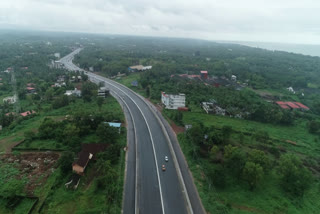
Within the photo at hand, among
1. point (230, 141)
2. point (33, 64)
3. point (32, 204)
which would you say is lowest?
point (32, 204)

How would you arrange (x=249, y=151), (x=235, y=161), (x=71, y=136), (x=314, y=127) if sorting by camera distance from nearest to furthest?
1. (x=235, y=161)
2. (x=71, y=136)
3. (x=249, y=151)
4. (x=314, y=127)

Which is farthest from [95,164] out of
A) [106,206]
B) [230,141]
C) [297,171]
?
[297,171]

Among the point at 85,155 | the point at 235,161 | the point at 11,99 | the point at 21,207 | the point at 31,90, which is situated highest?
the point at 235,161

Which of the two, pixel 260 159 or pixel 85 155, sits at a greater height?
pixel 260 159

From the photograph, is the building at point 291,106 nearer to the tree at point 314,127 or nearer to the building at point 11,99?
the tree at point 314,127

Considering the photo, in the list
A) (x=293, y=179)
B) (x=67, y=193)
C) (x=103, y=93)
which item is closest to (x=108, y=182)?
(x=67, y=193)

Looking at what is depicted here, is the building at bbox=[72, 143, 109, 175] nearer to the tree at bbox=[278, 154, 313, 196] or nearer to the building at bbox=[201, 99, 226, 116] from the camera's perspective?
the tree at bbox=[278, 154, 313, 196]

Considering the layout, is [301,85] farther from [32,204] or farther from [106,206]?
[32,204]

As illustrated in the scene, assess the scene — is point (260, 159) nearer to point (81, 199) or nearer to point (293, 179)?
point (293, 179)
